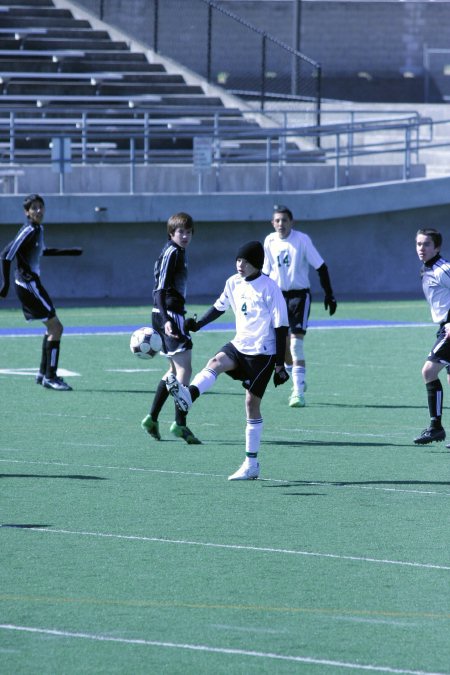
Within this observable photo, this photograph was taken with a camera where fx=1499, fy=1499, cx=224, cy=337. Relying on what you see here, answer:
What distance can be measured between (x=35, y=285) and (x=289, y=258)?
9.41 ft

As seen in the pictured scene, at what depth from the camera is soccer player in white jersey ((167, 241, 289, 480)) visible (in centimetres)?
1034

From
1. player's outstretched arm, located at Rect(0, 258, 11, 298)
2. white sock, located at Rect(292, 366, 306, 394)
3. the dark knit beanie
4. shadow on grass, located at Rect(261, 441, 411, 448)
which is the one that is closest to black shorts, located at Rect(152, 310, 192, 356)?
shadow on grass, located at Rect(261, 441, 411, 448)

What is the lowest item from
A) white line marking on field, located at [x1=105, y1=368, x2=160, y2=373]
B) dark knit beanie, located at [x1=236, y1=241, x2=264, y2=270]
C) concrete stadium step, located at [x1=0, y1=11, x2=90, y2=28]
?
white line marking on field, located at [x1=105, y1=368, x2=160, y2=373]

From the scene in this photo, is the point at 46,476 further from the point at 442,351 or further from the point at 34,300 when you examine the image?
the point at 34,300

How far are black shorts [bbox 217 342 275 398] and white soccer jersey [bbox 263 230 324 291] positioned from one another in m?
4.16

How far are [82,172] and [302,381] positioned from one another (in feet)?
47.4

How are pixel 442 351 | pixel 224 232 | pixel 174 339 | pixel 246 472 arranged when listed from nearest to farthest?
1. pixel 246 472
2. pixel 442 351
3. pixel 174 339
4. pixel 224 232

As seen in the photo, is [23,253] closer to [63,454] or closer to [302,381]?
[302,381]

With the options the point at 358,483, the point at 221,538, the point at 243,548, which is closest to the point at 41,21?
the point at 358,483

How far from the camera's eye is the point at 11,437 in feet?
40.6

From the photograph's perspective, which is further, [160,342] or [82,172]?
[82,172]

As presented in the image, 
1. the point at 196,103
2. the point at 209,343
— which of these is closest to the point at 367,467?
the point at 209,343

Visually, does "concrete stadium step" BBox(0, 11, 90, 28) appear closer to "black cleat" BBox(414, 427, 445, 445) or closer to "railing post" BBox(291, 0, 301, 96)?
"railing post" BBox(291, 0, 301, 96)

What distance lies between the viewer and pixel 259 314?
1047 centimetres
